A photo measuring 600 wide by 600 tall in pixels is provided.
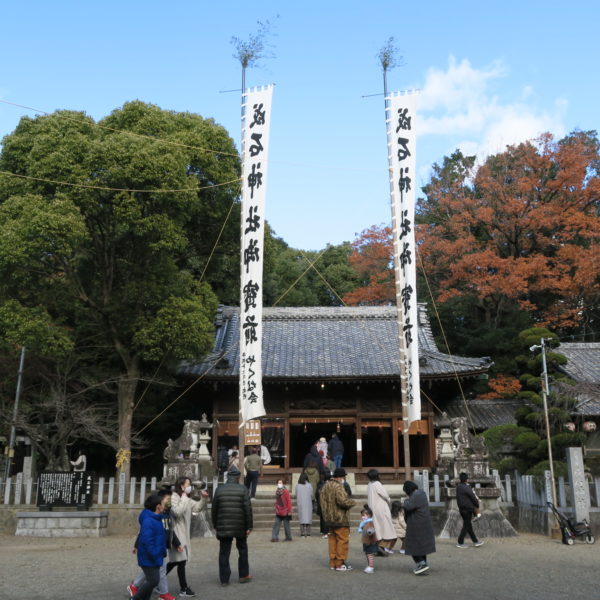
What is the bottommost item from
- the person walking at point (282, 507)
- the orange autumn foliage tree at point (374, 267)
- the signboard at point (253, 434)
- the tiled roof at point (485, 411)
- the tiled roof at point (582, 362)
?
the person walking at point (282, 507)

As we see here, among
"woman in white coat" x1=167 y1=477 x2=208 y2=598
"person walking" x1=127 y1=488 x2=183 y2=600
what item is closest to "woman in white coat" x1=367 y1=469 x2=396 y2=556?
"woman in white coat" x1=167 y1=477 x2=208 y2=598

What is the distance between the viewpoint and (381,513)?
8469 mm

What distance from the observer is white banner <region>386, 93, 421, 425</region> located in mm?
12961

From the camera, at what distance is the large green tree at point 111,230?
49.9ft

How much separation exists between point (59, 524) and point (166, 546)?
767 cm

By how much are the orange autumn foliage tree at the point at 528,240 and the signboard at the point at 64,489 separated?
766 inches

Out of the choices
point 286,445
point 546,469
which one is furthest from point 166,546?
point 286,445

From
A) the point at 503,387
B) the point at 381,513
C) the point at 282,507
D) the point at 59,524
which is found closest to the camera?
the point at 381,513

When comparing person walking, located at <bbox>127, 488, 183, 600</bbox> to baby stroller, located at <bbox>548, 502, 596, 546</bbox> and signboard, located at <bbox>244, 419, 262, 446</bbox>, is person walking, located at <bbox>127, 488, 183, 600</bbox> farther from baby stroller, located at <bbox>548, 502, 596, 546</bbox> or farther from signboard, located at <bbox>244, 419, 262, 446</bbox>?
signboard, located at <bbox>244, 419, 262, 446</bbox>

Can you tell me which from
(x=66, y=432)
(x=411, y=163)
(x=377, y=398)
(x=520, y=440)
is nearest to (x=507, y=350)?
(x=377, y=398)

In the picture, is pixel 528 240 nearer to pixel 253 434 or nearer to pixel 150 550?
pixel 253 434

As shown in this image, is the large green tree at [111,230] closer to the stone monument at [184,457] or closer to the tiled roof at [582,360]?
the stone monument at [184,457]

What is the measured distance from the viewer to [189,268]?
2366 centimetres

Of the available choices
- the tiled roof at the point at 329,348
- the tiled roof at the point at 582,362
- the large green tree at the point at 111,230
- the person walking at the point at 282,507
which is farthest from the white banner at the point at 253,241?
the tiled roof at the point at 582,362
